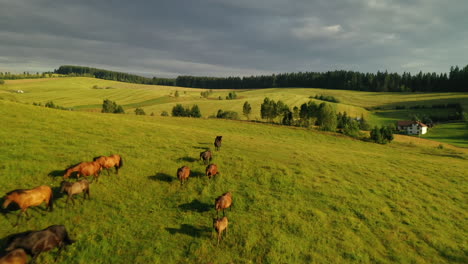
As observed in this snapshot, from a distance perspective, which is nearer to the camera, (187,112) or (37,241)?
(37,241)

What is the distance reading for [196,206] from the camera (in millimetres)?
14984

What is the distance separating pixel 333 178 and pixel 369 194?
3521 millimetres

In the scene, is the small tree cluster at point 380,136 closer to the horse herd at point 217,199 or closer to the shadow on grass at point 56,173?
the horse herd at point 217,199

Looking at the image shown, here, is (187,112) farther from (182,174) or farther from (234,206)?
(234,206)

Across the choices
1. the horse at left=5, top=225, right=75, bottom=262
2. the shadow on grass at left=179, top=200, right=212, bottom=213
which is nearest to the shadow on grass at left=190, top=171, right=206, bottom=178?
the shadow on grass at left=179, top=200, right=212, bottom=213

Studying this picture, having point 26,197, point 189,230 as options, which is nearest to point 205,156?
point 189,230

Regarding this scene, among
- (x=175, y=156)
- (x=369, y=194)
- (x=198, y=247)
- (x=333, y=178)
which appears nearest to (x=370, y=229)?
(x=369, y=194)

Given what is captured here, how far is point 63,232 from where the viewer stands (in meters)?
10.1

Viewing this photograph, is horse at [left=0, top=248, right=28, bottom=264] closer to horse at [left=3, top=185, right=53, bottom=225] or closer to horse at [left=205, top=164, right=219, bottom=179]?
horse at [left=3, top=185, right=53, bottom=225]

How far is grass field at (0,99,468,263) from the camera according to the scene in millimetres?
11664

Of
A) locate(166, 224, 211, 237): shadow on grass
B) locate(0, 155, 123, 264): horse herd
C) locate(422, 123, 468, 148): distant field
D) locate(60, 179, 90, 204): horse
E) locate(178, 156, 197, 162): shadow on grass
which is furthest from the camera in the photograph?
locate(422, 123, 468, 148): distant field

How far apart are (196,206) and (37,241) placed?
8075 millimetres

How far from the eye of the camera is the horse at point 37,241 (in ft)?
29.7

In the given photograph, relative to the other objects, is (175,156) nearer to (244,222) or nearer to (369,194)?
(244,222)
